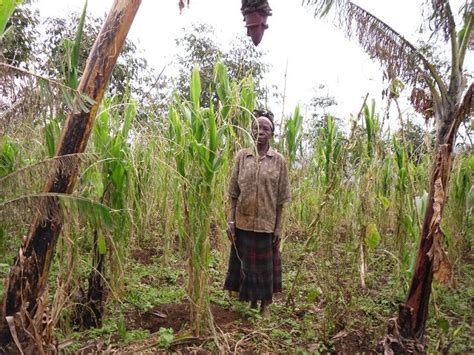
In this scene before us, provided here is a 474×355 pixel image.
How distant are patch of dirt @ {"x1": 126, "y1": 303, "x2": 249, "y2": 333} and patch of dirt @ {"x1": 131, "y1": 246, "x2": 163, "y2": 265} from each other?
144 centimetres

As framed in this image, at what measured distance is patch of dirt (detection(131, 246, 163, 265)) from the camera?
15.8 feet

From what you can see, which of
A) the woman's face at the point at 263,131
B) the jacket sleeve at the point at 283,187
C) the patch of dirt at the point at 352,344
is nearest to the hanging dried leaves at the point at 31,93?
the woman's face at the point at 263,131

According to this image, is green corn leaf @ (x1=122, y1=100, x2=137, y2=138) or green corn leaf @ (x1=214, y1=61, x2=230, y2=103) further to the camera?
green corn leaf @ (x1=214, y1=61, x2=230, y2=103)

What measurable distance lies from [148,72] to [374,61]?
636 centimetres

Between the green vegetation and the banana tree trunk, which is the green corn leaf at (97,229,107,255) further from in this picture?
the banana tree trunk

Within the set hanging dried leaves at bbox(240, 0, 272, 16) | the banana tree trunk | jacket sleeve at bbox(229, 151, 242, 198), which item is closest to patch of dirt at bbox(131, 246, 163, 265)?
jacket sleeve at bbox(229, 151, 242, 198)

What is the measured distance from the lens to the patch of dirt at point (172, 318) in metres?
3.12

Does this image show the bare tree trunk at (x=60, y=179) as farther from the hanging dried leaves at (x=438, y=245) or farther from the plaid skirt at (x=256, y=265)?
the hanging dried leaves at (x=438, y=245)

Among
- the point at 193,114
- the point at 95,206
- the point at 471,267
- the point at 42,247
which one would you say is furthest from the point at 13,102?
the point at 471,267

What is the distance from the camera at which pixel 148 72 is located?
851 cm

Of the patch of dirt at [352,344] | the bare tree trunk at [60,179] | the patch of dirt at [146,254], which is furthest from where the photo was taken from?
the patch of dirt at [146,254]

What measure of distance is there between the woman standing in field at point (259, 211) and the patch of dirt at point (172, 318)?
206 mm

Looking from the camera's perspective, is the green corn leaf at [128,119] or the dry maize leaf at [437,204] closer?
the dry maize leaf at [437,204]

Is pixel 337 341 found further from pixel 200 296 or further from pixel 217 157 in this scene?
pixel 217 157
